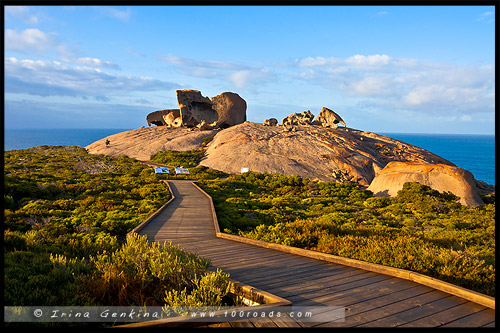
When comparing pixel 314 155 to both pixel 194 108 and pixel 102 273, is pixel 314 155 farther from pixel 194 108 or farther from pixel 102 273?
pixel 102 273

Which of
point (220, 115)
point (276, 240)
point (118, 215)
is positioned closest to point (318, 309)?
point (276, 240)

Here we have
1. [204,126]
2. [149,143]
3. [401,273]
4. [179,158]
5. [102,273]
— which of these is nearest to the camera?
[401,273]

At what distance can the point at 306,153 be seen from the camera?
46750 mm

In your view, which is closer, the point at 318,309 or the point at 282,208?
the point at 318,309

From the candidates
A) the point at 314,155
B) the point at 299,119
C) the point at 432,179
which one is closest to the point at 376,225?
the point at 432,179

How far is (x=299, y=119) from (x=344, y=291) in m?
65.1

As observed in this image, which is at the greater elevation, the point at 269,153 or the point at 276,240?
the point at 269,153

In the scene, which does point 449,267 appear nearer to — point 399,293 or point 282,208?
point 399,293

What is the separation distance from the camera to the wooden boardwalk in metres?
4.18

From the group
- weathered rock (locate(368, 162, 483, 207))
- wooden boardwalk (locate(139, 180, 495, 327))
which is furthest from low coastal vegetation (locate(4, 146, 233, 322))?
weathered rock (locate(368, 162, 483, 207))

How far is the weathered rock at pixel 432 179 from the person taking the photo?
1005 inches

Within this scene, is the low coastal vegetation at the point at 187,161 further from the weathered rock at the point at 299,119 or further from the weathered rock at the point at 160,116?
the weathered rock at the point at 160,116

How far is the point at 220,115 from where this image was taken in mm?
74250

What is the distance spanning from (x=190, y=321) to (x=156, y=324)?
0.40 metres
